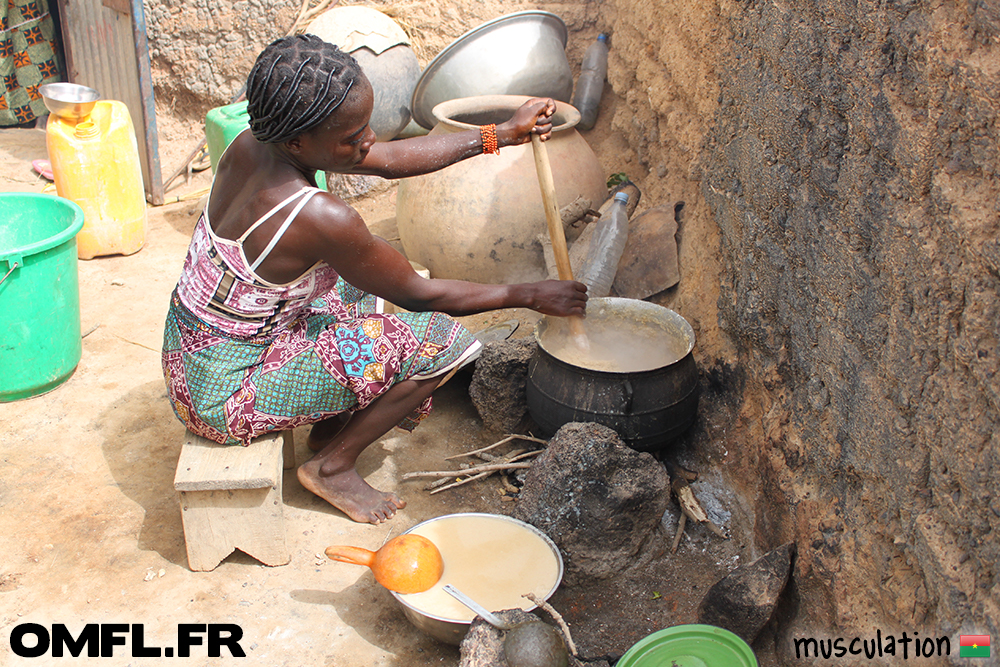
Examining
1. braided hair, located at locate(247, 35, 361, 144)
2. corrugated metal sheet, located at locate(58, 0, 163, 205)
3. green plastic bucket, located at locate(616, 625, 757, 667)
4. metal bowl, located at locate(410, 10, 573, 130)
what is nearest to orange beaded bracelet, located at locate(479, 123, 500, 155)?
braided hair, located at locate(247, 35, 361, 144)

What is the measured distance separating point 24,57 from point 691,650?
24.2ft

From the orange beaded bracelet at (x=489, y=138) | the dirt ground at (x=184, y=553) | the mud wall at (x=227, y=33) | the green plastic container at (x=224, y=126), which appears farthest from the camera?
the mud wall at (x=227, y=33)

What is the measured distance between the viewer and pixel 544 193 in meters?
2.95

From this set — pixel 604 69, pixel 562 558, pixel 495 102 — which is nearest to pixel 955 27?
pixel 562 558

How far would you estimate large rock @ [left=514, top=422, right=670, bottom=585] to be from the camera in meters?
2.59

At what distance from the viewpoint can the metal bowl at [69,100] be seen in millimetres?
4797

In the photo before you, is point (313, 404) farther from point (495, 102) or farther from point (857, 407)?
point (495, 102)

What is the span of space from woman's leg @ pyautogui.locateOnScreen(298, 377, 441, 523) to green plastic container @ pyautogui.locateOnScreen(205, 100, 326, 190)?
2629 mm

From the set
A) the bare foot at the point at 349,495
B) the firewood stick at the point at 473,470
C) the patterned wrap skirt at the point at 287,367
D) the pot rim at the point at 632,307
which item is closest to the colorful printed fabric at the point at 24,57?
the patterned wrap skirt at the point at 287,367

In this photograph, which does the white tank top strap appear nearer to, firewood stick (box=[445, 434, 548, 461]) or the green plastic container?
firewood stick (box=[445, 434, 548, 461])

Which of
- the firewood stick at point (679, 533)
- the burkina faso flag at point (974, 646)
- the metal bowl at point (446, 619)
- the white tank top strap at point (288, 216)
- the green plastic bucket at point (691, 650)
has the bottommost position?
the firewood stick at point (679, 533)

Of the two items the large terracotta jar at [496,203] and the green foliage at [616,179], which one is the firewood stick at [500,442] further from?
the green foliage at [616,179]

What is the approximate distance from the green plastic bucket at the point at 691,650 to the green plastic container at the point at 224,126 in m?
3.87

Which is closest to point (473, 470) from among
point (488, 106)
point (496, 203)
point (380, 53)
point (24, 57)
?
point (496, 203)
